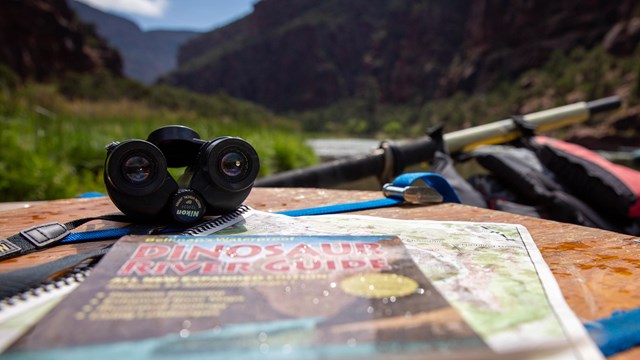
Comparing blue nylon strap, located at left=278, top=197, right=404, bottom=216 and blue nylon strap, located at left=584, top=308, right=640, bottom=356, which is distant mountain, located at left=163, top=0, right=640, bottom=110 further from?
blue nylon strap, located at left=584, top=308, right=640, bottom=356

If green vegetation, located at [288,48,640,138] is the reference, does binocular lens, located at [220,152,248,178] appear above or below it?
below

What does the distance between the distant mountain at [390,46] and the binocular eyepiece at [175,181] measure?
122 feet

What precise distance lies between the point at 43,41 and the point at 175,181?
3736cm

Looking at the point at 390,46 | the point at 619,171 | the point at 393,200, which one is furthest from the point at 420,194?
the point at 390,46

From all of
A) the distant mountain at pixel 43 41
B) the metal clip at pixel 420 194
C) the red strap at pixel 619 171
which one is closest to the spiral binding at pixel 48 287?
the metal clip at pixel 420 194

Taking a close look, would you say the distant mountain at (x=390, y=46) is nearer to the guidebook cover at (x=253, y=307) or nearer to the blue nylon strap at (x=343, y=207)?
the blue nylon strap at (x=343, y=207)

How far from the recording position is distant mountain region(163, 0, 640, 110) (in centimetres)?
4112

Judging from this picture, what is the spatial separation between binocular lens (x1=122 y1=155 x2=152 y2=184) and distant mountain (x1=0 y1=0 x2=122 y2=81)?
101 ft

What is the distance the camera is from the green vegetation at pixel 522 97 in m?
27.8

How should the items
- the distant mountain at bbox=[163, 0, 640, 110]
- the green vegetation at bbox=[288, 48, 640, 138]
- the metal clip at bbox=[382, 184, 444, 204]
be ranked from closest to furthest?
1. the metal clip at bbox=[382, 184, 444, 204]
2. the green vegetation at bbox=[288, 48, 640, 138]
3. the distant mountain at bbox=[163, 0, 640, 110]

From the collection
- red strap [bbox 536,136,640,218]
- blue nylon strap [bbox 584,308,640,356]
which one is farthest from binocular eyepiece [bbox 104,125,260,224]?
red strap [bbox 536,136,640,218]

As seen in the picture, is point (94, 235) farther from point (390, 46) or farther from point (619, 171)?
point (390, 46)

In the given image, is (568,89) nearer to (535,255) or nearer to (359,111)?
(359,111)

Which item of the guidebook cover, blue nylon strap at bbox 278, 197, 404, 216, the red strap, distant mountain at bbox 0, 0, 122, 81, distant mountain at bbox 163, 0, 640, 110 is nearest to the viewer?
the guidebook cover
